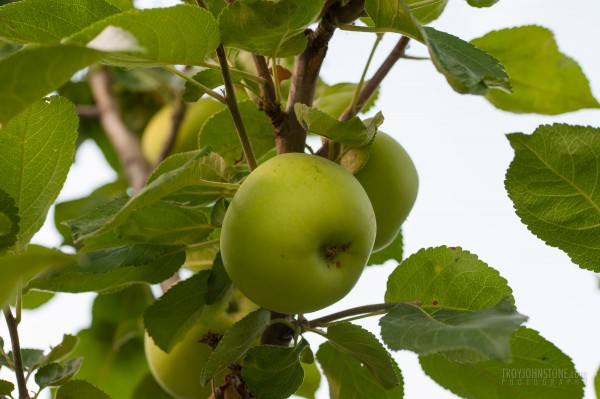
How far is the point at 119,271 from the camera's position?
1019 millimetres

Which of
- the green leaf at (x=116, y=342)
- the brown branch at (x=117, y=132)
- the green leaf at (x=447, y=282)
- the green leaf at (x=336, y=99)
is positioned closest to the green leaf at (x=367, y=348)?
the green leaf at (x=447, y=282)

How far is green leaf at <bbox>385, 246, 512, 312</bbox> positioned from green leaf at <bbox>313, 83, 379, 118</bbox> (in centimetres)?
35

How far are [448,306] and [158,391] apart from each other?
2.37ft

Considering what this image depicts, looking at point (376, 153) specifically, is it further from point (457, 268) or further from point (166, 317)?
point (166, 317)

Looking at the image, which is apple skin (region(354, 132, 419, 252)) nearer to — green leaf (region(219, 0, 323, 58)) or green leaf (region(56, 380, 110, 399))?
green leaf (region(219, 0, 323, 58))

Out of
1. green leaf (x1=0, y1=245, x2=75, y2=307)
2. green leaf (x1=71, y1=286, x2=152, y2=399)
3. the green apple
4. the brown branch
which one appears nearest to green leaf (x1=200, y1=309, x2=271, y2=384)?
green leaf (x1=0, y1=245, x2=75, y2=307)

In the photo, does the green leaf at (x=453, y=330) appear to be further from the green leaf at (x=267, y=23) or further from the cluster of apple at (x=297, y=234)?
the green leaf at (x=267, y=23)

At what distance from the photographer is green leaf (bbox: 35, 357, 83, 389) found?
101 cm

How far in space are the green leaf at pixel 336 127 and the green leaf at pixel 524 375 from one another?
0.35 m

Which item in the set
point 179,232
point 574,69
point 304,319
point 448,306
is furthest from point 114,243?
point 574,69

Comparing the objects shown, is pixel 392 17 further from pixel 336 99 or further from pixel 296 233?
pixel 336 99

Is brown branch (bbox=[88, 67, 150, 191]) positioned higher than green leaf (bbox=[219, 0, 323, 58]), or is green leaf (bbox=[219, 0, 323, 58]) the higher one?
brown branch (bbox=[88, 67, 150, 191])

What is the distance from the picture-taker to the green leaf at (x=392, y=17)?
77 centimetres

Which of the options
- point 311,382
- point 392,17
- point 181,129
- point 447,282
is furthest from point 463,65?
point 181,129
